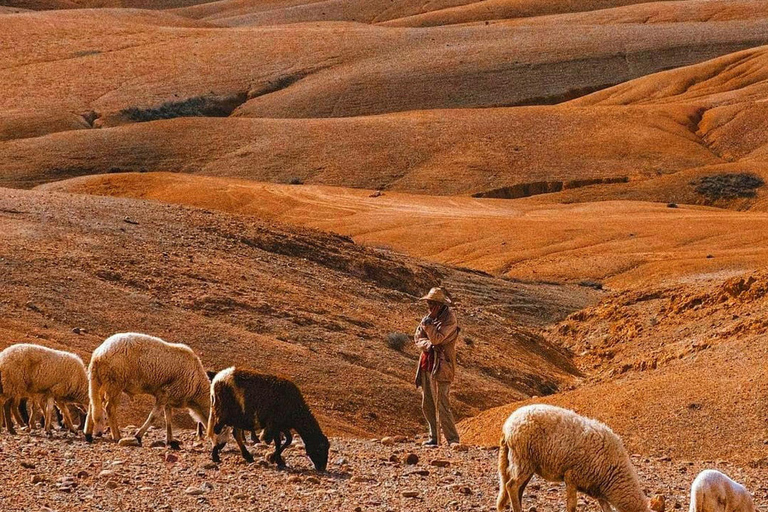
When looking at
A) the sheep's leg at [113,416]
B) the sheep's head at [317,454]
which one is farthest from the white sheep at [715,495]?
the sheep's leg at [113,416]

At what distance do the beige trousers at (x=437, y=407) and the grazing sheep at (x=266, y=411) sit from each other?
3.08 meters

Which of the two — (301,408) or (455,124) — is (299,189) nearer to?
(455,124)

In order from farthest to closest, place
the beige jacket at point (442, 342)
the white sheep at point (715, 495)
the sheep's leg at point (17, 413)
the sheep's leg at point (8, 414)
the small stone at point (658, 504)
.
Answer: the beige jacket at point (442, 342), the sheep's leg at point (17, 413), the sheep's leg at point (8, 414), the small stone at point (658, 504), the white sheep at point (715, 495)

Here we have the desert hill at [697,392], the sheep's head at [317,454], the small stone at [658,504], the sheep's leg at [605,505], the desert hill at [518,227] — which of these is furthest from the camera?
the desert hill at [518,227]

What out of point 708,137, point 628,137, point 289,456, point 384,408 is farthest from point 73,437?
point 708,137

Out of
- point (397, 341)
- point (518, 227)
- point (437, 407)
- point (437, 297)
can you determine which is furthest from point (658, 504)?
point (518, 227)

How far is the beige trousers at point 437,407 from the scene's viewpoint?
56.2ft

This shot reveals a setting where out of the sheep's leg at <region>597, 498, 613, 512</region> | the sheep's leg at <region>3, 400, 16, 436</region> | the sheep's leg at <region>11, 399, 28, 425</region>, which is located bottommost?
the sheep's leg at <region>11, 399, 28, 425</region>

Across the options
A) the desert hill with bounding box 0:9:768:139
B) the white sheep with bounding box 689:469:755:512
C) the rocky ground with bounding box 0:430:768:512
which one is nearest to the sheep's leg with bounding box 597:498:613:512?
the rocky ground with bounding box 0:430:768:512

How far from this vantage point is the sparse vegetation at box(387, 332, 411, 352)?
27062 millimetres

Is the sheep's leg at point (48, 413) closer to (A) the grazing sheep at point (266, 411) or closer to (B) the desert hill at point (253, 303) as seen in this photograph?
(A) the grazing sheep at point (266, 411)

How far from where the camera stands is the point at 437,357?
55.9 ft

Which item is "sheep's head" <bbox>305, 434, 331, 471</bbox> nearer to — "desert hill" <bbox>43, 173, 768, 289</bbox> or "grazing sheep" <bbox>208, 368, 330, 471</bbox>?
"grazing sheep" <bbox>208, 368, 330, 471</bbox>

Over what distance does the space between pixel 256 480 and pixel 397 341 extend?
546 inches
